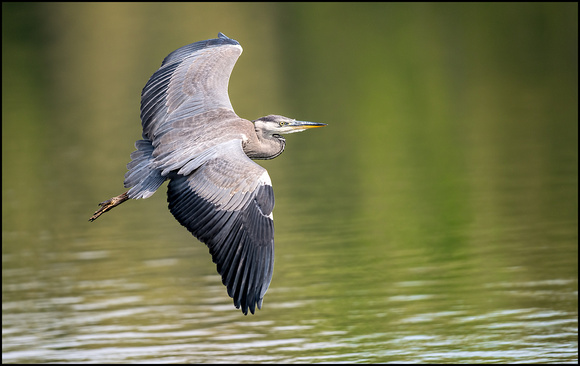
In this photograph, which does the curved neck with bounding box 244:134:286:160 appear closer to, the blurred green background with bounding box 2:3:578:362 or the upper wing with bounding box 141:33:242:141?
the upper wing with bounding box 141:33:242:141

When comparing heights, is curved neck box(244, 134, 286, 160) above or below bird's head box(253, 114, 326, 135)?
below

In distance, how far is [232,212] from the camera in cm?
744

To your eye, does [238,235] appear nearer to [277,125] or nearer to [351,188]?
[277,125]

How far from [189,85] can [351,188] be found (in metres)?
11.7

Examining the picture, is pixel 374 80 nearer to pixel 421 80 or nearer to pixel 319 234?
pixel 421 80

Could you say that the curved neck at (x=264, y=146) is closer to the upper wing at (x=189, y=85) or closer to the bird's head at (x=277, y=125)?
the bird's head at (x=277, y=125)

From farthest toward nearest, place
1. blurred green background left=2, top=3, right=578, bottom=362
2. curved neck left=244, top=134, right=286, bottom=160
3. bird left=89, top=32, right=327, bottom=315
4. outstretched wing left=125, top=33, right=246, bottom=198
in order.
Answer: blurred green background left=2, top=3, right=578, bottom=362 → curved neck left=244, top=134, right=286, bottom=160 → outstretched wing left=125, top=33, right=246, bottom=198 → bird left=89, top=32, right=327, bottom=315

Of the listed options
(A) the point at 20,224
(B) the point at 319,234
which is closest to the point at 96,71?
(A) the point at 20,224

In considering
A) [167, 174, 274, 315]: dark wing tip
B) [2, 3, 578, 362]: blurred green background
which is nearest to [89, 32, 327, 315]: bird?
[167, 174, 274, 315]: dark wing tip

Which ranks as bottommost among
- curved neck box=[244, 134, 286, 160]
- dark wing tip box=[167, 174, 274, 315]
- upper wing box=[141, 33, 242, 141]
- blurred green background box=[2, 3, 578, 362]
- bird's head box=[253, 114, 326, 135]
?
blurred green background box=[2, 3, 578, 362]

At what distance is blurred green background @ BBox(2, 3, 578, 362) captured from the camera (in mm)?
13898

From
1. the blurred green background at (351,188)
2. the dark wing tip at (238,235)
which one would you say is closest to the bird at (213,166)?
the dark wing tip at (238,235)

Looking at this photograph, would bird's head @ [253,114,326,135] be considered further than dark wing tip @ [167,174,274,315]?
Yes

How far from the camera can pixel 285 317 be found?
13.7 m
